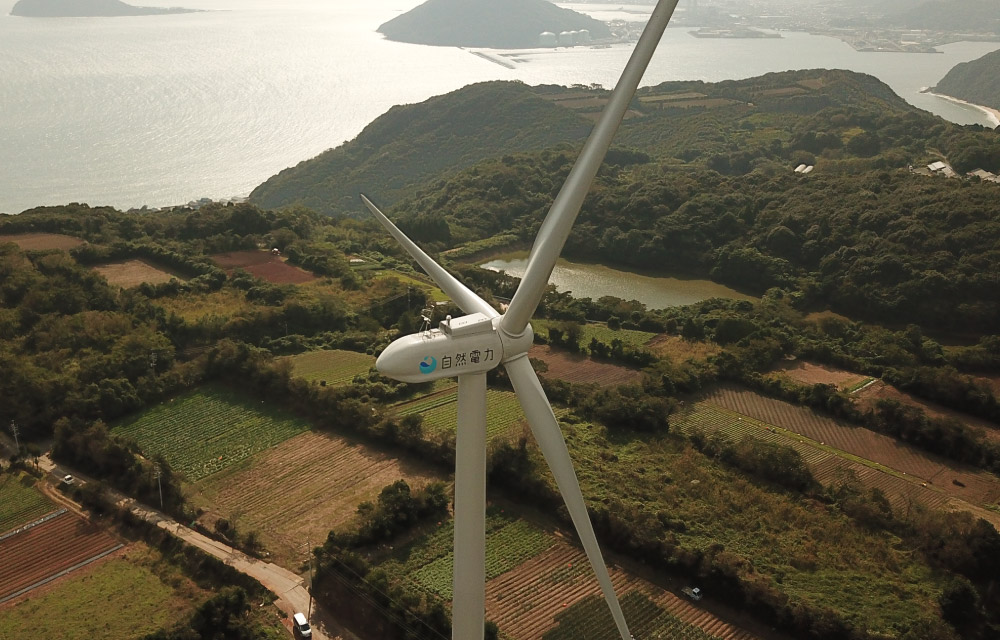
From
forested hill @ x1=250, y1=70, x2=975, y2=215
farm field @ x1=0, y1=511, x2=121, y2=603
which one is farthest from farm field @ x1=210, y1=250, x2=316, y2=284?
forested hill @ x1=250, y1=70, x2=975, y2=215

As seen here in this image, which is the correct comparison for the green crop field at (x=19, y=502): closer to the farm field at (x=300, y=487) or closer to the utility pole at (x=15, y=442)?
the utility pole at (x=15, y=442)

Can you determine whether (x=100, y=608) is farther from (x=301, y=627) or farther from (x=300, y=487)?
(x=300, y=487)

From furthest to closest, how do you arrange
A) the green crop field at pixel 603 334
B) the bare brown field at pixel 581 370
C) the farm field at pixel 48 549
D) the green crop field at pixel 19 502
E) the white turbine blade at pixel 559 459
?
the green crop field at pixel 603 334 < the bare brown field at pixel 581 370 < the green crop field at pixel 19 502 < the farm field at pixel 48 549 < the white turbine blade at pixel 559 459

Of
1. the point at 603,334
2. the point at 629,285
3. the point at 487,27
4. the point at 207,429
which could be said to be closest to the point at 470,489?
the point at 207,429

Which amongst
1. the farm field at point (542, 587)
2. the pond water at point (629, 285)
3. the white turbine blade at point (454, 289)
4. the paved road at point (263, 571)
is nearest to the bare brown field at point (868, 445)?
the farm field at point (542, 587)

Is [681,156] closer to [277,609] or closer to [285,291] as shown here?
[285,291]

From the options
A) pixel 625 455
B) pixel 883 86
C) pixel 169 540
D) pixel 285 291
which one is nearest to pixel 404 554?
pixel 169 540
